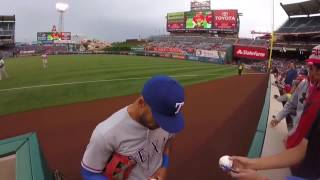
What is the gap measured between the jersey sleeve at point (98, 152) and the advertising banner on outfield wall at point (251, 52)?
51.2 meters

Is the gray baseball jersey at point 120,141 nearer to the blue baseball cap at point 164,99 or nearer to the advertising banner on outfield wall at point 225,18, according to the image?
the blue baseball cap at point 164,99

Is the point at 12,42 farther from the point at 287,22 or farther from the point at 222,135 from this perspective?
the point at 222,135

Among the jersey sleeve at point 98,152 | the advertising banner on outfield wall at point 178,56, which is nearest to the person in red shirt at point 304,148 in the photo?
the jersey sleeve at point 98,152

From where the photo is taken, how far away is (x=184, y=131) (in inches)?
358

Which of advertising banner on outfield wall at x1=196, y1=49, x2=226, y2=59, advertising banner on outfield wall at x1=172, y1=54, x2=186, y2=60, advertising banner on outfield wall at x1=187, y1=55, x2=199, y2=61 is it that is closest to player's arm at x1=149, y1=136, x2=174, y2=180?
advertising banner on outfield wall at x1=196, y1=49, x2=226, y2=59

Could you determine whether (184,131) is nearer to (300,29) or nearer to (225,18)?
(300,29)

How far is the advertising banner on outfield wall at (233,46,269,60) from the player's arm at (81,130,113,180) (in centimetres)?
5117

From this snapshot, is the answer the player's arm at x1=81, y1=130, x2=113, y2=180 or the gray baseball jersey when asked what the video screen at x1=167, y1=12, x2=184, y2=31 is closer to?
the gray baseball jersey

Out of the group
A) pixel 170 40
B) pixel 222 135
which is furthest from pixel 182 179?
pixel 170 40

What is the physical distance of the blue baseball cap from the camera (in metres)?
2.23

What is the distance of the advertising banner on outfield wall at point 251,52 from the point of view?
168 ft

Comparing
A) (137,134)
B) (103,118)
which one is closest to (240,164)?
(137,134)

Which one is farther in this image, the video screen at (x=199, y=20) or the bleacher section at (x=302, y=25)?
the video screen at (x=199, y=20)

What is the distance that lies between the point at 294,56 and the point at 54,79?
40.4 m
